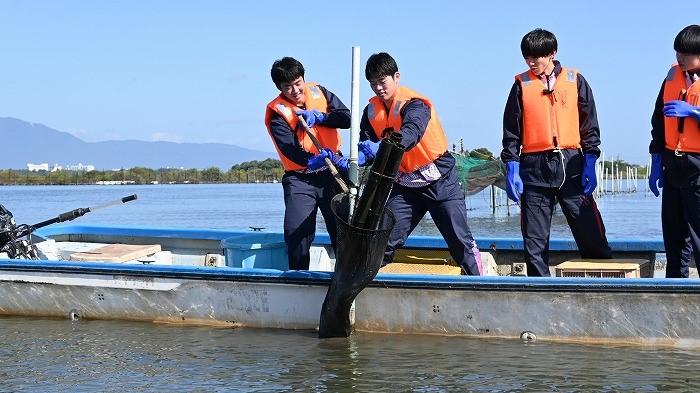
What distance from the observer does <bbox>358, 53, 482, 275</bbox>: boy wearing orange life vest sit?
7309 millimetres

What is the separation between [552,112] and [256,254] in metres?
2.73

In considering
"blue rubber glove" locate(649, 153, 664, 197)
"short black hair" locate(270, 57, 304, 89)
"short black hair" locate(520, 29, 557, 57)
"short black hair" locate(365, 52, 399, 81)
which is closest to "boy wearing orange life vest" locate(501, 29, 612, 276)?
"short black hair" locate(520, 29, 557, 57)

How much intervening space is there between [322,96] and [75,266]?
256 cm

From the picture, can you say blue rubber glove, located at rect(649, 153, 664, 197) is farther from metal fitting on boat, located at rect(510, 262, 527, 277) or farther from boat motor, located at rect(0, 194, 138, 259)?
boat motor, located at rect(0, 194, 138, 259)

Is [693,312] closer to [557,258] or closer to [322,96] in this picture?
[557,258]

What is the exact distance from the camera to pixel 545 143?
24.5 feet

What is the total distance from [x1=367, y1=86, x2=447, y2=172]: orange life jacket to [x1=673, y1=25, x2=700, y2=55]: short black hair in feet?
6.02

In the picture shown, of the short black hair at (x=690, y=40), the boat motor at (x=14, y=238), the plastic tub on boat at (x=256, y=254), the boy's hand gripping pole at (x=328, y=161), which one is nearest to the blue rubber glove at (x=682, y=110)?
the short black hair at (x=690, y=40)

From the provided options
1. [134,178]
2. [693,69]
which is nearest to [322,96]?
[693,69]

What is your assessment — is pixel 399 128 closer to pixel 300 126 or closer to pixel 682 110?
pixel 300 126

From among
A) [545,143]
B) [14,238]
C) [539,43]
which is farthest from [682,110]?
[14,238]

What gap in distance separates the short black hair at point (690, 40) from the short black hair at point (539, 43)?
951 mm

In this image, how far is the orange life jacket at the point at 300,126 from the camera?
779 cm

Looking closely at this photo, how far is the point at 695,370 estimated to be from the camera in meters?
6.41
